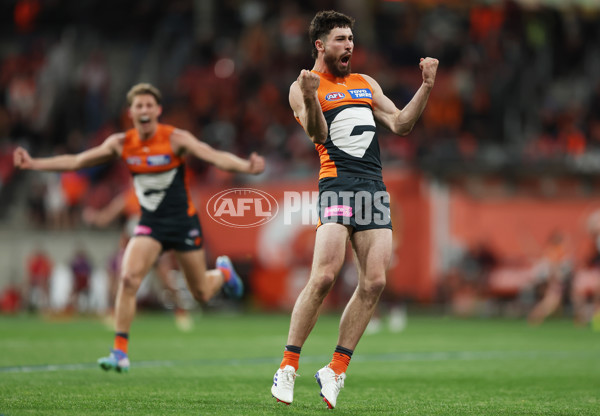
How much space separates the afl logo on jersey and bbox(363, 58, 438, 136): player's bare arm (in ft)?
1.20

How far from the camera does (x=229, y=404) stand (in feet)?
23.1

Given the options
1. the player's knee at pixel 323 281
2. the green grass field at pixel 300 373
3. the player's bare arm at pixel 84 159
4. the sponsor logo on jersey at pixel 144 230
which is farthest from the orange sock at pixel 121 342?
the player's knee at pixel 323 281

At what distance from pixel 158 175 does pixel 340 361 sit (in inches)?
133

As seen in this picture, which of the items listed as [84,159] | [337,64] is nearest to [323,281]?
[337,64]

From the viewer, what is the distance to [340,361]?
A: 7.08 meters

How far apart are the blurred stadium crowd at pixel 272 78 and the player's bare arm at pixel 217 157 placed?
1465cm

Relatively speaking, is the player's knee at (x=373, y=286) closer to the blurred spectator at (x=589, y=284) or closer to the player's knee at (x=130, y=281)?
the player's knee at (x=130, y=281)

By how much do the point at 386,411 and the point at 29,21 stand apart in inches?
1126

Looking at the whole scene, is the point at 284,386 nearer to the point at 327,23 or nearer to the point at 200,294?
the point at 327,23

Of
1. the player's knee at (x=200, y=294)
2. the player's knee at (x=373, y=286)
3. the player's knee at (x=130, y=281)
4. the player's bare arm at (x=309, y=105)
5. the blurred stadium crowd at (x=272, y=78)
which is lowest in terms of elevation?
the player's knee at (x=200, y=294)

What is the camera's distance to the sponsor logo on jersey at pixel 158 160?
9594 mm

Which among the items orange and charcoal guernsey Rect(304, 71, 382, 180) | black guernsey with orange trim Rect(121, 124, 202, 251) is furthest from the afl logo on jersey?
black guernsey with orange trim Rect(121, 124, 202, 251)

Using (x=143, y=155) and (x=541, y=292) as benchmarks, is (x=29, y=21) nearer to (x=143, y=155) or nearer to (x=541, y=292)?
(x=541, y=292)

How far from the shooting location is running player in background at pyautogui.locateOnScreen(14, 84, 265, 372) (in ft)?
30.8
